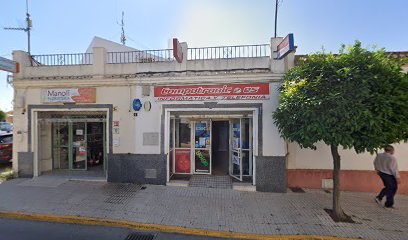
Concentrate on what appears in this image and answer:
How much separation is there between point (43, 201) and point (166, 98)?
14.9 ft

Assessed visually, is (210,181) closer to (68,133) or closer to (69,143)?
(69,143)

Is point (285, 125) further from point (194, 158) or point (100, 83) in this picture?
point (100, 83)

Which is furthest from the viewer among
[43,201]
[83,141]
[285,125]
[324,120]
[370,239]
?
[83,141]

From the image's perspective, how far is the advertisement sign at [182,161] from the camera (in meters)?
8.06

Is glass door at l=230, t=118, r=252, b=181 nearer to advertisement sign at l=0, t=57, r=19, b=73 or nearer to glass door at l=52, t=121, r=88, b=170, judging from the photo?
glass door at l=52, t=121, r=88, b=170

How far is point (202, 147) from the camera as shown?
8062mm

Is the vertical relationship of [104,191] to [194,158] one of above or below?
below

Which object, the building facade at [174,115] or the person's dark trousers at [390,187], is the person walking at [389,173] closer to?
the person's dark trousers at [390,187]

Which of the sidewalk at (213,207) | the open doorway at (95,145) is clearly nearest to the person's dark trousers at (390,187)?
the sidewalk at (213,207)

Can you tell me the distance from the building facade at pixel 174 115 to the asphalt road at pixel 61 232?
8.89 feet

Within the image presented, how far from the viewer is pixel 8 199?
5812mm

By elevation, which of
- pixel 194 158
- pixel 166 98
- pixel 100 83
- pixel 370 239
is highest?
pixel 100 83

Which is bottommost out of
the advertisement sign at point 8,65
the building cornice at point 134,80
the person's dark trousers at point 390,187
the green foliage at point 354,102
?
the person's dark trousers at point 390,187

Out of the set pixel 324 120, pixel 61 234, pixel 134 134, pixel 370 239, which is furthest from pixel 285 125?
pixel 61 234
